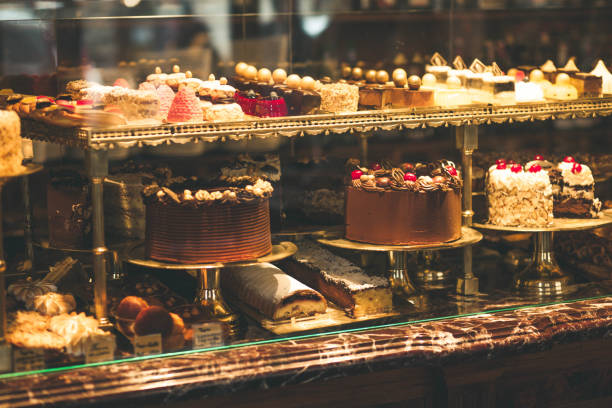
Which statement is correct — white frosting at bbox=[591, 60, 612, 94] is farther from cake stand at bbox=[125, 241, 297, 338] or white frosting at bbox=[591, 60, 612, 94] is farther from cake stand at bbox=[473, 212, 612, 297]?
cake stand at bbox=[125, 241, 297, 338]

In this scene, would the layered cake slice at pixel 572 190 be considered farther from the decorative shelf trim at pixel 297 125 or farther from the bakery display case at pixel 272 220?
the decorative shelf trim at pixel 297 125

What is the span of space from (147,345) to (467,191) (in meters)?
1.58

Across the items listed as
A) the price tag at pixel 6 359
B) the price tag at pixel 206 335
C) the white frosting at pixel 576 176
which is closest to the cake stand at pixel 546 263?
the white frosting at pixel 576 176

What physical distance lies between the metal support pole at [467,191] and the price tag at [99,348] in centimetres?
157

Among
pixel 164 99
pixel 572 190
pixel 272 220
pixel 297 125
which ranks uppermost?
pixel 164 99

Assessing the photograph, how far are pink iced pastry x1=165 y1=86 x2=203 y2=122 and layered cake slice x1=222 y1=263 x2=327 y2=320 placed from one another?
0.73 metres

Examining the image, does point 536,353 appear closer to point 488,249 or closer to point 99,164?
point 488,249

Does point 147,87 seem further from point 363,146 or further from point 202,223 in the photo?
point 363,146

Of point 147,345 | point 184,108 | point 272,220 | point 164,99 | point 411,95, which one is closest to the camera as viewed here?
point 147,345

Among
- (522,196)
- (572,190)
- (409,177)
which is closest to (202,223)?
(409,177)

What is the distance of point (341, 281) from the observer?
372 centimetres

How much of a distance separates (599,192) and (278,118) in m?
2.18

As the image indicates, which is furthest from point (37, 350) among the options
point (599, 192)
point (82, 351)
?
point (599, 192)

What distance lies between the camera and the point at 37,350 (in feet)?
10.1
